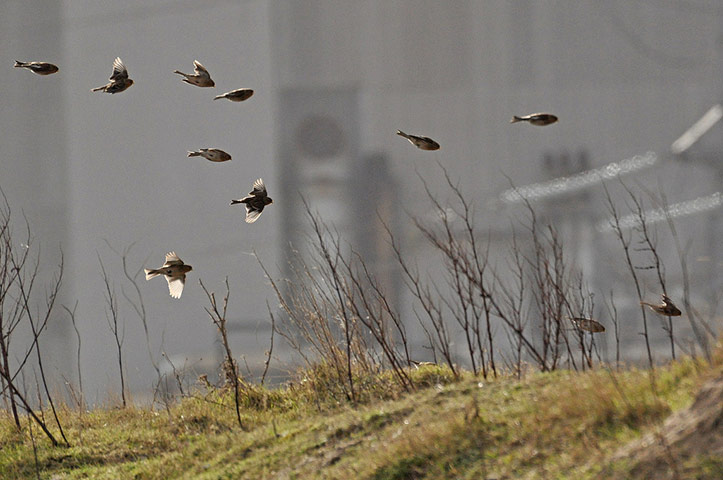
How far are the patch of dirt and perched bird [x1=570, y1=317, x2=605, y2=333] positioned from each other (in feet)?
5.36

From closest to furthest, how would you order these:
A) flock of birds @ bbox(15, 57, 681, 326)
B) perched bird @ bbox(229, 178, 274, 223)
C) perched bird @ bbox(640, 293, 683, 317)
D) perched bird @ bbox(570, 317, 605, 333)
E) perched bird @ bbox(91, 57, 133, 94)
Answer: perched bird @ bbox(640, 293, 683, 317), perched bird @ bbox(570, 317, 605, 333), flock of birds @ bbox(15, 57, 681, 326), perched bird @ bbox(229, 178, 274, 223), perched bird @ bbox(91, 57, 133, 94)

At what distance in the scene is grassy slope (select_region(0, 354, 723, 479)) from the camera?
405 centimetres

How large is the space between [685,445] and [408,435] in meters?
1.39

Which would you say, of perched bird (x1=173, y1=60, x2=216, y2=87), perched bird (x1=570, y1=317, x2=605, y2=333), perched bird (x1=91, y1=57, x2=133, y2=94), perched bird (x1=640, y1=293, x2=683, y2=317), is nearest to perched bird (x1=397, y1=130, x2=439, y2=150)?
perched bird (x1=173, y1=60, x2=216, y2=87)

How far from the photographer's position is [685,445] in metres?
3.53

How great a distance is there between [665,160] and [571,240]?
10.2m

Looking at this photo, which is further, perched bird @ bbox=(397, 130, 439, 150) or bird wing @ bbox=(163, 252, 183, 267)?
bird wing @ bbox=(163, 252, 183, 267)

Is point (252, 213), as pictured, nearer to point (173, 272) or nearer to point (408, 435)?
point (173, 272)

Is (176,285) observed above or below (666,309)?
above

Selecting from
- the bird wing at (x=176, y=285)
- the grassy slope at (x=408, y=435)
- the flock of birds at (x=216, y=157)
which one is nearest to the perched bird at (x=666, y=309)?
the flock of birds at (x=216, y=157)

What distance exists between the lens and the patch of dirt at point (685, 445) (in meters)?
3.42

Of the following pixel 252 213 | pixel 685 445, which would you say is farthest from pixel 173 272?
pixel 685 445

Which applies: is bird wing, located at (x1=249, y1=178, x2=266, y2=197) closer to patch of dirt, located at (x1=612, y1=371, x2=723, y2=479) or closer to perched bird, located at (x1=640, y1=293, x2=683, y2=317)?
perched bird, located at (x1=640, y1=293, x2=683, y2=317)

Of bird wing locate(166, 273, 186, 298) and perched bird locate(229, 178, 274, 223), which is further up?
perched bird locate(229, 178, 274, 223)
